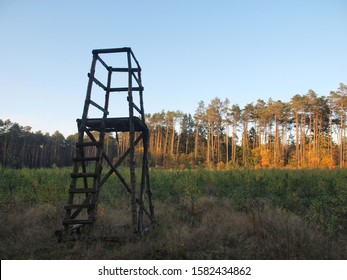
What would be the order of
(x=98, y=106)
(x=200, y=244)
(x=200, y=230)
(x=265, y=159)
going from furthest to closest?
(x=265, y=159)
(x=98, y=106)
(x=200, y=230)
(x=200, y=244)

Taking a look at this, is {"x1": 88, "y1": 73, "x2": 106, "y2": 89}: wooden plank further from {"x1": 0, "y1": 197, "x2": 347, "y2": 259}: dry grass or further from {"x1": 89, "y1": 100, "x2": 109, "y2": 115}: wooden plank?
{"x1": 0, "y1": 197, "x2": 347, "y2": 259}: dry grass

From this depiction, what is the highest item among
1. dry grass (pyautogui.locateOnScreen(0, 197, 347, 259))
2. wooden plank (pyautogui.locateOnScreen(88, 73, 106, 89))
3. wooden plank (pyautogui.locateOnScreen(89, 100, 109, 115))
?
wooden plank (pyautogui.locateOnScreen(88, 73, 106, 89))

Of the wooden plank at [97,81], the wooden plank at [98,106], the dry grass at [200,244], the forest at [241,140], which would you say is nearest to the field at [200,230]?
the dry grass at [200,244]

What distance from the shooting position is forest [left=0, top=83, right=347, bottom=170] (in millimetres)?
49000

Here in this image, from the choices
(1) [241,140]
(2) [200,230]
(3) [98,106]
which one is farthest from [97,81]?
(1) [241,140]

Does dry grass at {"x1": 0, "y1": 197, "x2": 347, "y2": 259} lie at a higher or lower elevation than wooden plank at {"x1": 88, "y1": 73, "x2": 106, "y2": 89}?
lower

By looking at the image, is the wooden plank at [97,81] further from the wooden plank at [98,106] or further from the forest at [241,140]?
the forest at [241,140]

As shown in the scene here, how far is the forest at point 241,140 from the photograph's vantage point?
4900cm

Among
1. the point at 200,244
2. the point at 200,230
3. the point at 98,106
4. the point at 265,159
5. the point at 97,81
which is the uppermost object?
the point at 97,81

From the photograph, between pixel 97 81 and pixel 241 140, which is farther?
pixel 241 140

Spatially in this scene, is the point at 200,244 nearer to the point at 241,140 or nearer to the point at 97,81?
the point at 97,81

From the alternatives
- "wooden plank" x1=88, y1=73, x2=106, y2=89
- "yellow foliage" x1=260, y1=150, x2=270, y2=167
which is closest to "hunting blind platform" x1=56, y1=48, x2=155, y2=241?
"wooden plank" x1=88, y1=73, x2=106, y2=89

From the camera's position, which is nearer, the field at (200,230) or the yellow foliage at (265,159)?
the field at (200,230)

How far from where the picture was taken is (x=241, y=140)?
62438 millimetres
